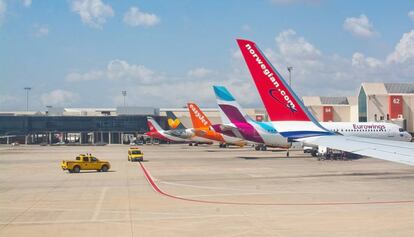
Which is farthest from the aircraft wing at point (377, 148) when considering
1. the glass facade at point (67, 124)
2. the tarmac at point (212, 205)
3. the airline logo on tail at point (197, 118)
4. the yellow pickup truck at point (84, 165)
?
the glass facade at point (67, 124)

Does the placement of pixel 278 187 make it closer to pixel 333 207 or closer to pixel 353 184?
pixel 353 184

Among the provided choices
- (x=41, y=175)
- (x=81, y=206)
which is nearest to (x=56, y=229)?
(x=81, y=206)

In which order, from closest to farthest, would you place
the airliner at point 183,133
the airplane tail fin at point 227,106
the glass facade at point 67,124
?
the airplane tail fin at point 227,106 < the airliner at point 183,133 < the glass facade at point 67,124

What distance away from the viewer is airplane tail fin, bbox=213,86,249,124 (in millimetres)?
61875

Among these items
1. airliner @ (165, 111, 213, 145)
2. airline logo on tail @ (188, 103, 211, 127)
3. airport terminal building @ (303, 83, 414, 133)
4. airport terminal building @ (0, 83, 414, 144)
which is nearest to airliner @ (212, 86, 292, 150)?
airline logo on tail @ (188, 103, 211, 127)

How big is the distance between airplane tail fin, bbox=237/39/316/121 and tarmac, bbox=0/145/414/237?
4.65 meters

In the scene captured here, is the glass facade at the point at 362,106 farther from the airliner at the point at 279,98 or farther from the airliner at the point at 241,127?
the airliner at the point at 279,98

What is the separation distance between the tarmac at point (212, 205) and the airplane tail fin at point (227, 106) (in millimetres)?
24347

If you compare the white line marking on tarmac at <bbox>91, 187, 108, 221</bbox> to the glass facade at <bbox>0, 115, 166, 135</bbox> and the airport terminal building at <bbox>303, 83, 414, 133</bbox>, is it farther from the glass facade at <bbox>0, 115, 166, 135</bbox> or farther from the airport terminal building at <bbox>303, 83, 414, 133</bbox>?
the glass facade at <bbox>0, 115, 166, 135</bbox>

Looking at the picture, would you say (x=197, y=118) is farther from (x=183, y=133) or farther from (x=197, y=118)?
(x=183, y=133)

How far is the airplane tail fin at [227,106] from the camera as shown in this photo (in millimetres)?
61875

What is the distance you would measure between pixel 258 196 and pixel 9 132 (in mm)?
133325

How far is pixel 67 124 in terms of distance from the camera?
145m

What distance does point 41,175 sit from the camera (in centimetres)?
4062
